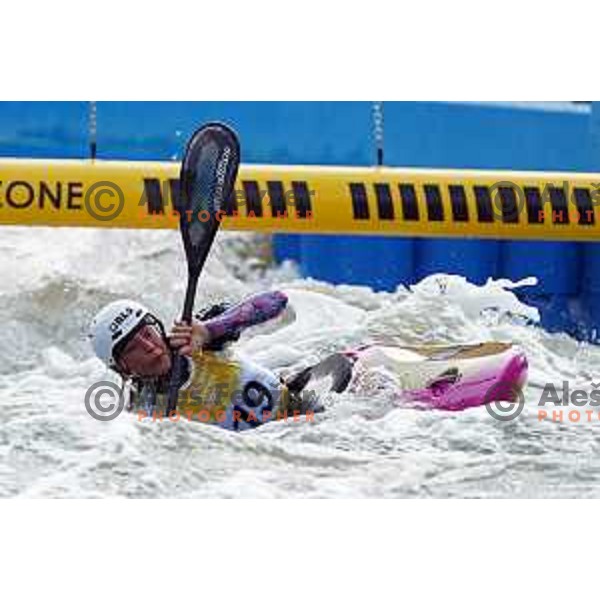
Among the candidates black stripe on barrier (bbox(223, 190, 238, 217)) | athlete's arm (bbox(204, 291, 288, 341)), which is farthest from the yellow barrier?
athlete's arm (bbox(204, 291, 288, 341))

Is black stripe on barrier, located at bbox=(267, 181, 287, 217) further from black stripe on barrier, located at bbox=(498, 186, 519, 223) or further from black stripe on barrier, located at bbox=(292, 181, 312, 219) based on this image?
black stripe on barrier, located at bbox=(498, 186, 519, 223)

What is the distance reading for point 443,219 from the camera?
3.20 m

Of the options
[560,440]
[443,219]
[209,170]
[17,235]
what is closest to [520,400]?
[560,440]

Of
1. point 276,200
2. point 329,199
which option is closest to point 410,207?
point 329,199

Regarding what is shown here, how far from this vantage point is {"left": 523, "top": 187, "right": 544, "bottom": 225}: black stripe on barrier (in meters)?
3.20

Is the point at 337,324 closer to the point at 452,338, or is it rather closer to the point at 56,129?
the point at 452,338

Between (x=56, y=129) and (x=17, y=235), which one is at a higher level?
(x=56, y=129)

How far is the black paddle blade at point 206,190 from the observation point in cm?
315

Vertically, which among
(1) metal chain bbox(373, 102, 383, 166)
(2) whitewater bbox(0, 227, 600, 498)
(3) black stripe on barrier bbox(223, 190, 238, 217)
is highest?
(1) metal chain bbox(373, 102, 383, 166)

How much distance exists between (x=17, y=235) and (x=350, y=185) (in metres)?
0.65

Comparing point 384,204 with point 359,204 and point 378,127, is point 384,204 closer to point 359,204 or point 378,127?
point 359,204

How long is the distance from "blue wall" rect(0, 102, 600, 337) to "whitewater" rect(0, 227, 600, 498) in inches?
1.9

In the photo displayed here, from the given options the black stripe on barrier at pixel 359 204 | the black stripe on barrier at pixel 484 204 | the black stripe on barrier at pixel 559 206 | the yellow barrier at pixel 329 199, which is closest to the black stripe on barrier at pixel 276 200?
the yellow barrier at pixel 329 199

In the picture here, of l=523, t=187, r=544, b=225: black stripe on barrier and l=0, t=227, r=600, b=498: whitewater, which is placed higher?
l=523, t=187, r=544, b=225: black stripe on barrier
